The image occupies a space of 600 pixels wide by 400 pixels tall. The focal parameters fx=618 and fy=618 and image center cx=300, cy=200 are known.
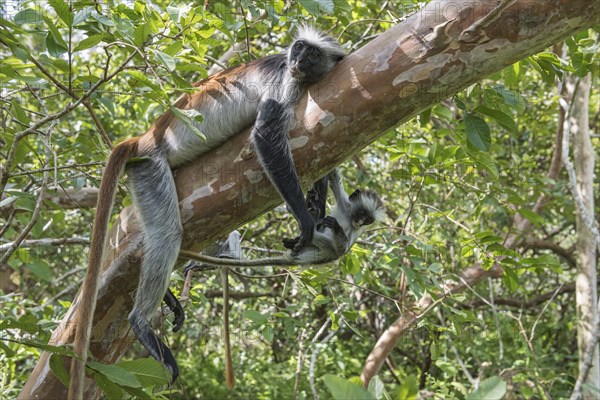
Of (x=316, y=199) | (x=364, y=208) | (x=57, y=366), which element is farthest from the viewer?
(x=364, y=208)

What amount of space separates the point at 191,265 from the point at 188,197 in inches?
45.7

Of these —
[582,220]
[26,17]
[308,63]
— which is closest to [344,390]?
[26,17]

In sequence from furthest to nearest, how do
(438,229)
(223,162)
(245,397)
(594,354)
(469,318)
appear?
(245,397)
(438,229)
(594,354)
(469,318)
(223,162)

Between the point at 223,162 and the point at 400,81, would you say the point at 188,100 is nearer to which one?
the point at 223,162

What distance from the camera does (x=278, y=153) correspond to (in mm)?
2541

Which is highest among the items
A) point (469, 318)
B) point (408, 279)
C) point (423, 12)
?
point (423, 12)

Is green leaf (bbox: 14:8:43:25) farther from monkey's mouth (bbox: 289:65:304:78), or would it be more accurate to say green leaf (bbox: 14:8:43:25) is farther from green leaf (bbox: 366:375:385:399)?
green leaf (bbox: 366:375:385:399)

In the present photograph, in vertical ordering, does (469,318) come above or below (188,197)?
below

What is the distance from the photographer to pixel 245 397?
667cm

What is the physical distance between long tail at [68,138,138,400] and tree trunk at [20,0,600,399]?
0.18 metres

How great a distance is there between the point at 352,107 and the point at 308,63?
671 millimetres

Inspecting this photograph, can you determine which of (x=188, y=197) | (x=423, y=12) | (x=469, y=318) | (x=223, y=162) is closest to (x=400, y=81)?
(x=423, y=12)

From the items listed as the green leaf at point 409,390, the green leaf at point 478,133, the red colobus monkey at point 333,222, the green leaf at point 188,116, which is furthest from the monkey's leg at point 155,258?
the green leaf at point 409,390

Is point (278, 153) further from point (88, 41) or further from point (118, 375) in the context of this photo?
point (118, 375)
